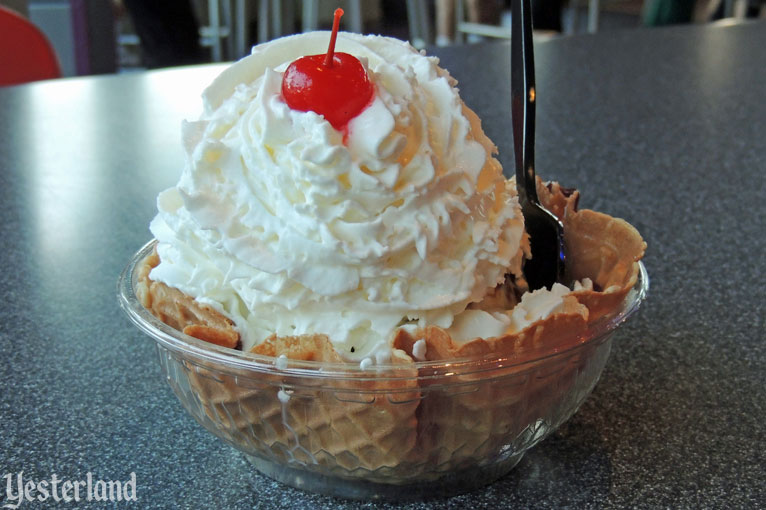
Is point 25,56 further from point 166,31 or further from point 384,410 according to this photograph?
point 166,31

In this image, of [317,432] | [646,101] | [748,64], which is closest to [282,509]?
[317,432]

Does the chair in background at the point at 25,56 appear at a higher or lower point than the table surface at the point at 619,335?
higher

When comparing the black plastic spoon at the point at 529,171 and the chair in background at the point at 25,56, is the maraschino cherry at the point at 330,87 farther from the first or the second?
the chair in background at the point at 25,56

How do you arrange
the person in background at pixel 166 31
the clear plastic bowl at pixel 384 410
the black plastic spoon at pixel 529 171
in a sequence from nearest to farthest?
the clear plastic bowl at pixel 384 410 → the black plastic spoon at pixel 529 171 → the person in background at pixel 166 31

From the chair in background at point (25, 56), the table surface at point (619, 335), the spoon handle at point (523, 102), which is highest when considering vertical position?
the spoon handle at point (523, 102)

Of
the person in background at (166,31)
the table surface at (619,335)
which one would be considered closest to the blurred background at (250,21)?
the person in background at (166,31)

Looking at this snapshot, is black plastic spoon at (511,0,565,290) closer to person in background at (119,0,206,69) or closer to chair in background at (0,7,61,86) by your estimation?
chair in background at (0,7,61,86)
